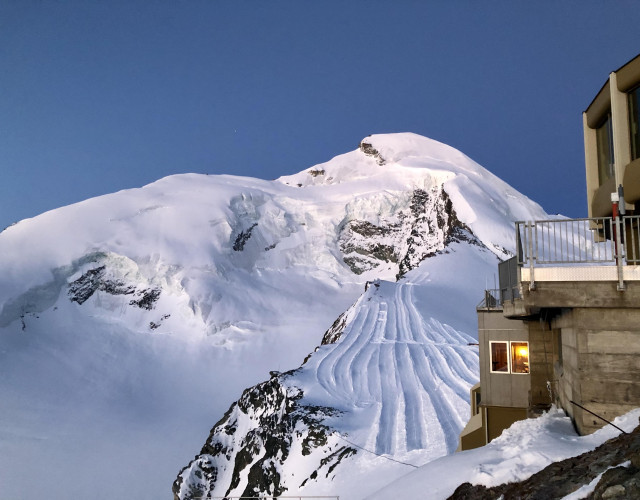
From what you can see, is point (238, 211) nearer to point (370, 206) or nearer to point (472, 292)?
point (370, 206)

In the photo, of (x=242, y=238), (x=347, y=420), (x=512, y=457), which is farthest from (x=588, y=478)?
(x=242, y=238)

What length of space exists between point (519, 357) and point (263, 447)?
53.6 feet

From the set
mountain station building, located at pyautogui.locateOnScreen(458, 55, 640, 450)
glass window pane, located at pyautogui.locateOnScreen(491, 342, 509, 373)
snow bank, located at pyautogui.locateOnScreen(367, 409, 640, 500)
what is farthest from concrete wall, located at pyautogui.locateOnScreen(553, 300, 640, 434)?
Result: glass window pane, located at pyautogui.locateOnScreen(491, 342, 509, 373)

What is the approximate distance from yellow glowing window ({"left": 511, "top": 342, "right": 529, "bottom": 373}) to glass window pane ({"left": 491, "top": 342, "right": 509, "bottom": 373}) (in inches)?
5.5

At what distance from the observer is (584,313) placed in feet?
23.1

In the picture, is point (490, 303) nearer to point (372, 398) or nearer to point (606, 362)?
point (606, 362)

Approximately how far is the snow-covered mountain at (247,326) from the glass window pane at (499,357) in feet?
20.1

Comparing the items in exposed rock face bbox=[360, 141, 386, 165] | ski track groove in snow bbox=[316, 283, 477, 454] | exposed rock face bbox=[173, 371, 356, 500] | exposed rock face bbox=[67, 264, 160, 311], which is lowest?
exposed rock face bbox=[173, 371, 356, 500]

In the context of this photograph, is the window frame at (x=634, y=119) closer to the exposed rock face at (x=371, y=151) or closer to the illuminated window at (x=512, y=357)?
the illuminated window at (x=512, y=357)

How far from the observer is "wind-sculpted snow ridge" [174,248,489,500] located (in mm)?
17547

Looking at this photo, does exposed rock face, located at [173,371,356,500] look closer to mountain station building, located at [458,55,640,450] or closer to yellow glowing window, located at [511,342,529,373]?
mountain station building, located at [458,55,640,450]

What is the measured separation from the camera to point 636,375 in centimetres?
668

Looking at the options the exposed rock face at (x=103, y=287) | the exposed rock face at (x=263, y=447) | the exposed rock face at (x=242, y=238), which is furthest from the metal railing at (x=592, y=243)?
the exposed rock face at (x=242, y=238)

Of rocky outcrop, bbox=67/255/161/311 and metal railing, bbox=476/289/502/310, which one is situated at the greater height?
rocky outcrop, bbox=67/255/161/311
